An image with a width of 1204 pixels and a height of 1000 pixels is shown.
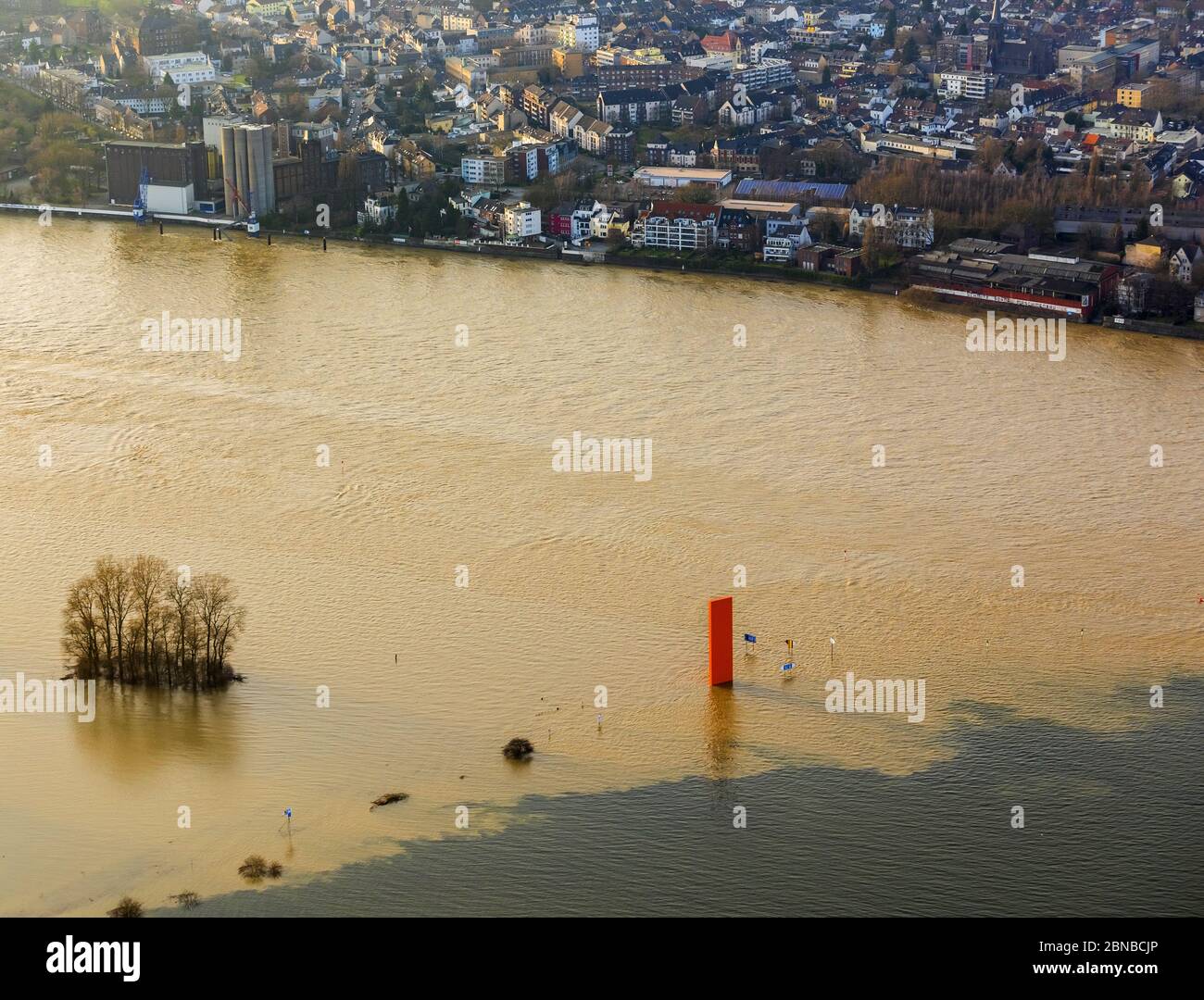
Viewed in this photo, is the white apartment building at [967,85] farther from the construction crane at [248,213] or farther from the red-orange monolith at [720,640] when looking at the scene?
the red-orange monolith at [720,640]

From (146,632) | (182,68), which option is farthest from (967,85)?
(146,632)

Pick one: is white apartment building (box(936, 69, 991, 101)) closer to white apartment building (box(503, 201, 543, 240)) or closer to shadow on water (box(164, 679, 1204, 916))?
white apartment building (box(503, 201, 543, 240))

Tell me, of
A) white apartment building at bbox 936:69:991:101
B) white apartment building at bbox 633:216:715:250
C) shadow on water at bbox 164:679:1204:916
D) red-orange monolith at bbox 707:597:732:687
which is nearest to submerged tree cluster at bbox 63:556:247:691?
shadow on water at bbox 164:679:1204:916

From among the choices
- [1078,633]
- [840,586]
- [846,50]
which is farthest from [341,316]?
[846,50]

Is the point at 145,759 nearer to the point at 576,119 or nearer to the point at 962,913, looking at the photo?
the point at 962,913

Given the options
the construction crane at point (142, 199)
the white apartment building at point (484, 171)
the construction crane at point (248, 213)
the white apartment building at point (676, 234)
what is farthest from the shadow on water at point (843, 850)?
the white apartment building at point (484, 171)
